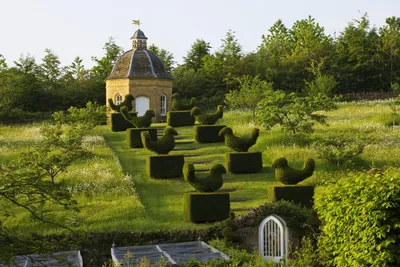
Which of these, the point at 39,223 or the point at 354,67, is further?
the point at 354,67

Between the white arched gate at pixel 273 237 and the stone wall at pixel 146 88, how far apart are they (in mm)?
22550

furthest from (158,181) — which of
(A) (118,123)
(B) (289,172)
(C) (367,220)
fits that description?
(C) (367,220)

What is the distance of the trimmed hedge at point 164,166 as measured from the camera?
68.6 feet

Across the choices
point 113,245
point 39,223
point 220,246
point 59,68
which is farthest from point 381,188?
point 59,68

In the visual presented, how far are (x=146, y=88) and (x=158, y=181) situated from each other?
16.0 m

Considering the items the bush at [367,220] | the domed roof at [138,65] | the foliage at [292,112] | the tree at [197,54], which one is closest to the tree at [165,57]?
the tree at [197,54]

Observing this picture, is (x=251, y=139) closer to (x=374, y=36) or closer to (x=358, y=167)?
(x=358, y=167)

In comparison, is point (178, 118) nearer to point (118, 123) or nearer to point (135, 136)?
point (118, 123)

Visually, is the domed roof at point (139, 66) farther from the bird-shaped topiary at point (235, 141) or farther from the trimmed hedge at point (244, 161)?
the trimmed hedge at point (244, 161)

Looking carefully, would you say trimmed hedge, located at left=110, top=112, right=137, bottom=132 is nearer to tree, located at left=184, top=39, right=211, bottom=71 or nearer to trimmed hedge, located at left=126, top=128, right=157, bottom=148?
trimmed hedge, located at left=126, top=128, right=157, bottom=148

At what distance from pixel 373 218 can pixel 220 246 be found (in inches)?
190

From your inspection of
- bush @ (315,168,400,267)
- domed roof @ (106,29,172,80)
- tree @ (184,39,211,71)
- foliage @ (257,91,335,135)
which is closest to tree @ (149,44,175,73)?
tree @ (184,39,211,71)

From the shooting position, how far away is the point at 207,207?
53.8 feet

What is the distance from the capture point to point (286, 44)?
58.2 metres
